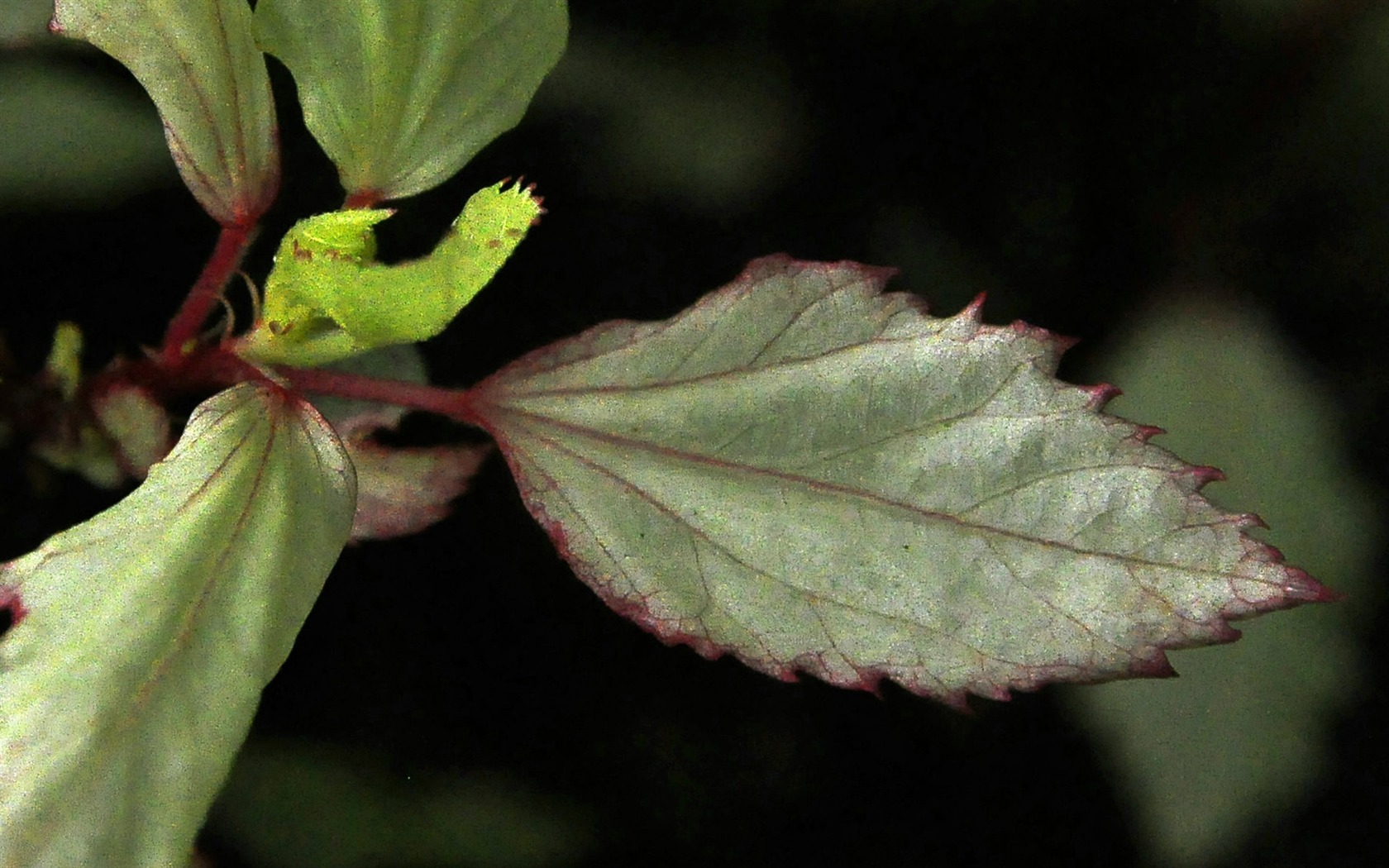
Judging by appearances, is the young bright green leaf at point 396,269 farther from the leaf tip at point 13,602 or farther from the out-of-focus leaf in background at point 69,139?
the out-of-focus leaf in background at point 69,139

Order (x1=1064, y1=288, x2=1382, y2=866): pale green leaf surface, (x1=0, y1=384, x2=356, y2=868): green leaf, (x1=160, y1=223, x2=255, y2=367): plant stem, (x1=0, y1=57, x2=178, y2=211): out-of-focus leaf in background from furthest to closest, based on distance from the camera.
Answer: (x1=1064, y1=288, x2=1382, y2=866): pale green leaf surface < (x1=0, y1=57, x2=178, y2=211): out-of-focus leaf in background < (x1=160, y1=223, x2=255, y2=367): plant stem < (x1=0, y1=384, x2=356, y2=868): green leaf

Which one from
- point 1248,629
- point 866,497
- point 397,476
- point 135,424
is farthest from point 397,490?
point 1248,629

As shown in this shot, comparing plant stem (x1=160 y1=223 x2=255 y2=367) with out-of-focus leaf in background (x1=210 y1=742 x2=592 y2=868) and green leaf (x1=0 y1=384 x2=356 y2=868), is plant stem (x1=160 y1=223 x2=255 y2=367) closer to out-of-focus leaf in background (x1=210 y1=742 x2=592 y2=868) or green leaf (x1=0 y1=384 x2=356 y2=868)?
green leaf (x1=0 y1=384 x2=356 y2=868)

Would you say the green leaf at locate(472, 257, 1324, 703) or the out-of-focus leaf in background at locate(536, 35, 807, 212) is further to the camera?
the out-of-focus leaf in background at locate(536, 35, 807, 212)

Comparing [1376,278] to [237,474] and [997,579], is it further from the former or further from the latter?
[237,474]

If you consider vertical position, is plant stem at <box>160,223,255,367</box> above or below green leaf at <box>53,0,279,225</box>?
below

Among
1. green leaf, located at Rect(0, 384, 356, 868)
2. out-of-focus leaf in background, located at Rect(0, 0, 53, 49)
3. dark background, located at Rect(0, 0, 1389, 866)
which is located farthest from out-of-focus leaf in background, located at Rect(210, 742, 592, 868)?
out-of-focus leaf in background, located at Rect(0, 0, 53, 49)
